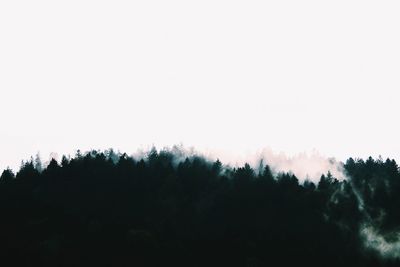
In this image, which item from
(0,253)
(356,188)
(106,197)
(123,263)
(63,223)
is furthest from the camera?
(356,188)

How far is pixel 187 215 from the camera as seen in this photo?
15875 cm

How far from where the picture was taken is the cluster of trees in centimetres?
12888

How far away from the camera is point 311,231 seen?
150 metres

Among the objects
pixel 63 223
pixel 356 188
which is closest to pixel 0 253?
pixel 63 223

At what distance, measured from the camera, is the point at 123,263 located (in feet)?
385

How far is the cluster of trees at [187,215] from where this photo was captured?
423 ft

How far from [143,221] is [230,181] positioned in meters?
42.8

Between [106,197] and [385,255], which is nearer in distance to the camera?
[385,255]

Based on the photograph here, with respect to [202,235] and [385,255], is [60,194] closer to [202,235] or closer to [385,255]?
[202,235]

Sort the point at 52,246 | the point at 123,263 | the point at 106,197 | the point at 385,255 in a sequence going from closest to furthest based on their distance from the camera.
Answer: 1. the point at 123,263
2. the point at 52,246
3. the point at 385,255
4. the point at 106,197

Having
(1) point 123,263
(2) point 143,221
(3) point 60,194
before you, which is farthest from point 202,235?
(3) point 60,194

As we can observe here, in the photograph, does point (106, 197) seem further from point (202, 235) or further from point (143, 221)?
point (202, 235)

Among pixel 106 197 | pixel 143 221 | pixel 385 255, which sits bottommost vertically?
→ pixel 385 255

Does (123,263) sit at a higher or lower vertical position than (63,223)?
lower
